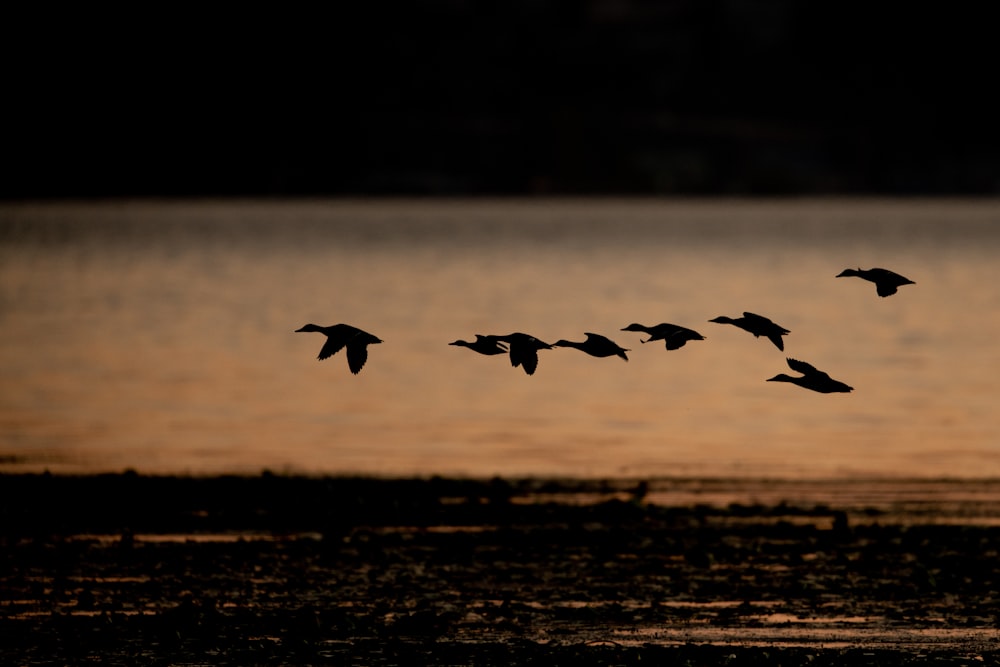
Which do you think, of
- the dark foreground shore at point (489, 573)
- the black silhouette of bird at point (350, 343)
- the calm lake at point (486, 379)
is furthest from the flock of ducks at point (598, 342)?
the calm lake at point (486, 379)

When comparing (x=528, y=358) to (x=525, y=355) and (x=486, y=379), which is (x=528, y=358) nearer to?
(x=525, y=355)

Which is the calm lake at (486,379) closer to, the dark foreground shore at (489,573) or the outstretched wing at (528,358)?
the dark foreground shore at (489,573)

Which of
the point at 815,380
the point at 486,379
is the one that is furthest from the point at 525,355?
the point at 486,379

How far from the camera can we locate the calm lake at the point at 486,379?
29984mm

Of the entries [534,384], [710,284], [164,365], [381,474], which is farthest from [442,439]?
[710,284]

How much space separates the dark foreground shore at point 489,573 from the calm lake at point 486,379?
147 inches

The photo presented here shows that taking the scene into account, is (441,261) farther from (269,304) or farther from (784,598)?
(784,598)

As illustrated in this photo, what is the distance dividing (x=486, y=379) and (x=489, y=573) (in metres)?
23.7

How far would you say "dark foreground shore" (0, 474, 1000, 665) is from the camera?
635 inches

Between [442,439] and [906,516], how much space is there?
1102cm

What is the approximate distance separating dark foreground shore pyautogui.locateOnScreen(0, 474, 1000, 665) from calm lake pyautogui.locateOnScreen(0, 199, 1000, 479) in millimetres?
3727

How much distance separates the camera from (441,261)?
4766 inches

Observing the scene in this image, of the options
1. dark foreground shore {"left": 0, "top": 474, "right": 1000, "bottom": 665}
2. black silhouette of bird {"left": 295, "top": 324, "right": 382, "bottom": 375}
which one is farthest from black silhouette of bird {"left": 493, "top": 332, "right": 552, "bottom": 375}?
dark foreground shore {"left": 0, "top": 474, "right": 1000, "bottom": 665}

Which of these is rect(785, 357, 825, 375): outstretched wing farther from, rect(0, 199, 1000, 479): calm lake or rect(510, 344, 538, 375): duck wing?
rect(0, 199, 1000, 479): calm lake
